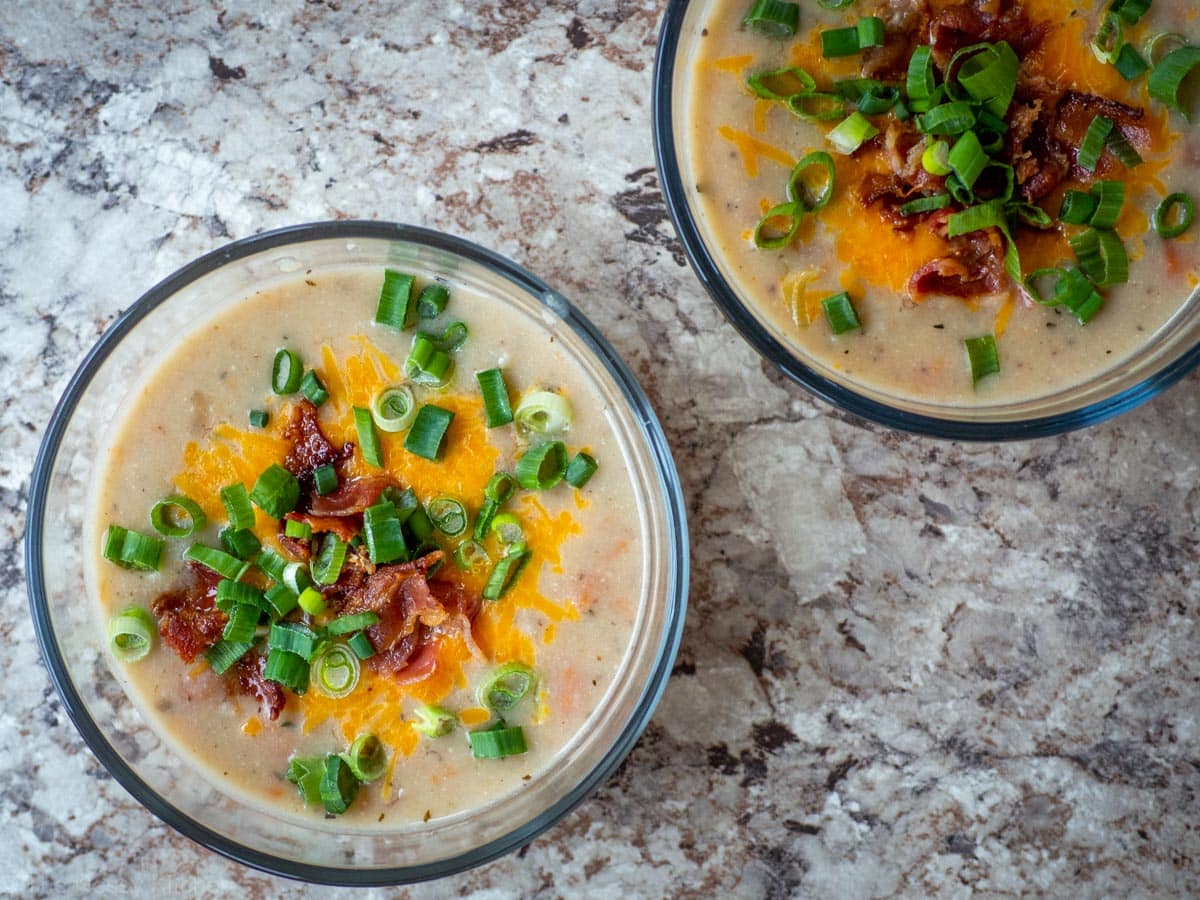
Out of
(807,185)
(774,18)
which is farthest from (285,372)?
(774,18)

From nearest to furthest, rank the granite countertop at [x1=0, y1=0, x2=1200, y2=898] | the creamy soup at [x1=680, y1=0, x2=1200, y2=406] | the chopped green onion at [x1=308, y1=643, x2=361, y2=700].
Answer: the creamy soup at [x1=680, y1=0, x2=1200, y2=406] → the chopped green onion at [x1=308, y1=643, x2=361, y2=700] → the granite countertop at [x1=0, y1=0, x2=1200, y2=898]

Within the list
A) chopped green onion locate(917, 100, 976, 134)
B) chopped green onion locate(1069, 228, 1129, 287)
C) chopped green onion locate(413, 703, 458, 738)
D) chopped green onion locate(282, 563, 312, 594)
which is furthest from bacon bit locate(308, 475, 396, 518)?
chopped green onion locate(1069, 228, 1129, 287)

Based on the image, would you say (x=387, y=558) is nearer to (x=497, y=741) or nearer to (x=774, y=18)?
(x=497, y=741)

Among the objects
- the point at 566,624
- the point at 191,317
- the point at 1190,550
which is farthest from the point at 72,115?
the point at 1190,550

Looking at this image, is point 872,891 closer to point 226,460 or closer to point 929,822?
point 929,822

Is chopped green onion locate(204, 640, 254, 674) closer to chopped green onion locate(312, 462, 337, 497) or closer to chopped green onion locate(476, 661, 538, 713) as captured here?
chopped green onion locate(312, 462, 337, 497)

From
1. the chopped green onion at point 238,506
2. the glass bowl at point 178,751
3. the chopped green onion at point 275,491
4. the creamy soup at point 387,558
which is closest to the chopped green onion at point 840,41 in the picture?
the glass bowl at point 178,751
